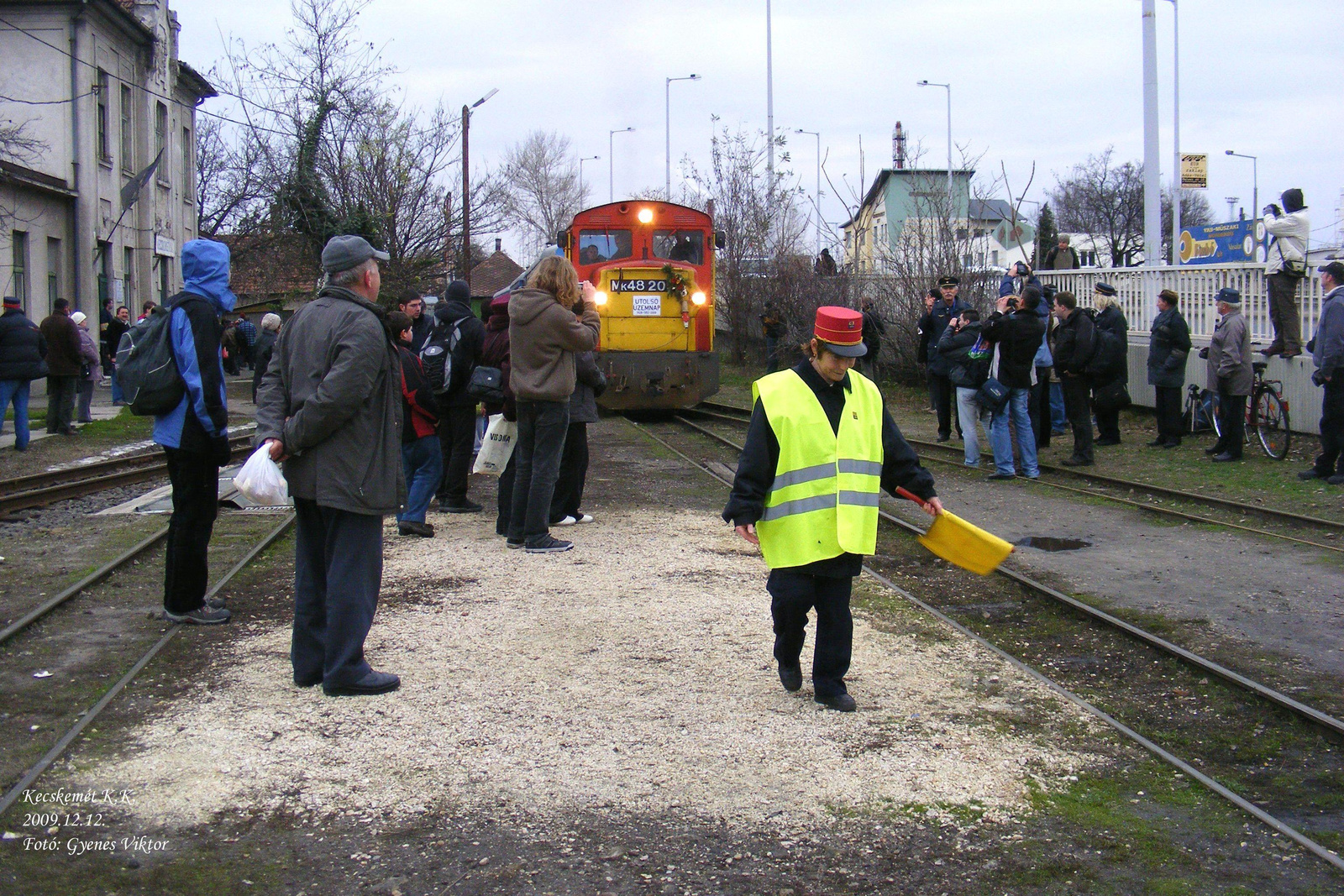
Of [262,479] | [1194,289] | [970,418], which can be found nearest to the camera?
[262,479]

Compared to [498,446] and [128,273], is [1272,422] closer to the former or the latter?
[498,446]

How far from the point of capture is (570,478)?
929cm

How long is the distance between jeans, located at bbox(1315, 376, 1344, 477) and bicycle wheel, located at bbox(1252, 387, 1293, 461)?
142 cm

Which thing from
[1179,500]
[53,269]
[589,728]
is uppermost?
[53,269]

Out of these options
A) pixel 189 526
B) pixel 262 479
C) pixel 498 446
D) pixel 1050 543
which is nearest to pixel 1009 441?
pixel 1050 543

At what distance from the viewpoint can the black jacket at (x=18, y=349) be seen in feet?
47.5

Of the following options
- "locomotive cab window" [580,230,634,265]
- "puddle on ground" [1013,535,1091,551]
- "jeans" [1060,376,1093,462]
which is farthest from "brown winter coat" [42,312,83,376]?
"puddle on ground" [1013,535,1091,551]

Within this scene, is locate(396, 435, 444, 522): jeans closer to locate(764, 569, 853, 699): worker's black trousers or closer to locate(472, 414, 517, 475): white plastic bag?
locate(472, 414, 517, 475): white plastic bag

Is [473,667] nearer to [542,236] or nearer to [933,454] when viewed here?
[933,454]

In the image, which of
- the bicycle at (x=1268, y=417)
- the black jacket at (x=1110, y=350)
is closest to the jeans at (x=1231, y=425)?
the bicycle at (x=1268, y=417)

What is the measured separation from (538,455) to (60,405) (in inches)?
462

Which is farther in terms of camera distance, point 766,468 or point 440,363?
point 440,363

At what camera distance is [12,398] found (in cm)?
1495

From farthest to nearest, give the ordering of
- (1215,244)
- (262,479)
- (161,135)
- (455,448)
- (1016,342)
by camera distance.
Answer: (1215,244)
(161,135)
(1016,342)
(455,448)
(262,479)
